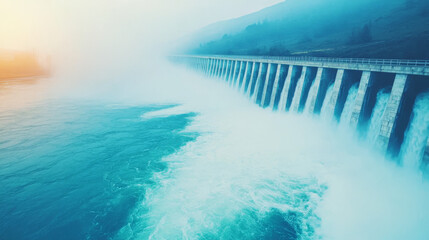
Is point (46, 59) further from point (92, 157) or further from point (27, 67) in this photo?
point (92, 157)

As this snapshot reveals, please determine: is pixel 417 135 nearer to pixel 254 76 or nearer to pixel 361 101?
pixel 361 101

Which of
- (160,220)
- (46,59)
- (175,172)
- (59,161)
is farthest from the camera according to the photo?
(46,59)

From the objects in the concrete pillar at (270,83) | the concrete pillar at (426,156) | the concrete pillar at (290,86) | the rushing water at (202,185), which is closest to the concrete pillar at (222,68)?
the concrete pillar at (270,83)

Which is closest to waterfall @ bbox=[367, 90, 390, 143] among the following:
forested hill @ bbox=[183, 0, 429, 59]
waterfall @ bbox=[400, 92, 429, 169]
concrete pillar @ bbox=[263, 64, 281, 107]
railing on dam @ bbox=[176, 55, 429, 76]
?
waterfall @ bbox=[400, 92, 429, 169]

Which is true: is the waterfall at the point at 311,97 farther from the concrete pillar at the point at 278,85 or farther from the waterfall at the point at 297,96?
the concrete pillar at the point at 278,85

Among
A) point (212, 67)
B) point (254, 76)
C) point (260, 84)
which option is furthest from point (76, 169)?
point (212, 67)

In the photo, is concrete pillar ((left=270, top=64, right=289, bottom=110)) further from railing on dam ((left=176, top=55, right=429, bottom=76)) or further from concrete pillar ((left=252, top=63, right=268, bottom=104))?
concrete pillar ((left=252, top=63, right=268, bottom=104))

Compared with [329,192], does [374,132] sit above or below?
above

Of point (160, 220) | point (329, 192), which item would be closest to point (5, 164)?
point (160, 220)
